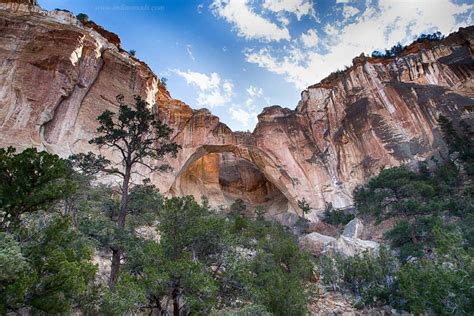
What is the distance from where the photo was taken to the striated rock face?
25.9m

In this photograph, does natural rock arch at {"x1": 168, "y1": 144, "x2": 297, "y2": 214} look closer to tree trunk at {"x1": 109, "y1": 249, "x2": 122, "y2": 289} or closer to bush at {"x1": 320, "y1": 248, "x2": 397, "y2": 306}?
bush at {"x1": 320, "y1": 248, "x2": 397, "y2": 306}

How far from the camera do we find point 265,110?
4041cm

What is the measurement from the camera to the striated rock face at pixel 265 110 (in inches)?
1019

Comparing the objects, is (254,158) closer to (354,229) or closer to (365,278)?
(354,229)

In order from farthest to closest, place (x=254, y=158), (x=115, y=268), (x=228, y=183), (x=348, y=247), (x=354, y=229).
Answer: (x=228, y=183) < (x=254, y=158) < (x=354, y=229) < (x=348, y=247) < (x=115, y=268)

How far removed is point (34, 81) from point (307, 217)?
95.2ft

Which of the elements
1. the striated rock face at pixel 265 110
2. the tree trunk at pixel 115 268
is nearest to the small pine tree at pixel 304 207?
the striated rock face at pixel 265 110

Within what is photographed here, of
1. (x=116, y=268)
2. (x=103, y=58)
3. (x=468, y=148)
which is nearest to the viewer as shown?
(x=116, y=268)

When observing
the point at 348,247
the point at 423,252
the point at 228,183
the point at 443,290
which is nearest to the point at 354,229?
the point at 348,247

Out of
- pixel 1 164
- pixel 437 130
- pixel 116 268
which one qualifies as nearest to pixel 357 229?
pixel 437 130

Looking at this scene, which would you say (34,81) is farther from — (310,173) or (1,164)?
(310,173)

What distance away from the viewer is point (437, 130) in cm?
3167

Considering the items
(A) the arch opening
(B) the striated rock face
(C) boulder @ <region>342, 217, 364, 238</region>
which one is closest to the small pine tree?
(B) the striated rock face

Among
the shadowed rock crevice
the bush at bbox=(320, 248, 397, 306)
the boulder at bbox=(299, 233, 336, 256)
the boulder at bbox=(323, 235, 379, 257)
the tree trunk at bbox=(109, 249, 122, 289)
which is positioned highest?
the shadowed rock crevice
